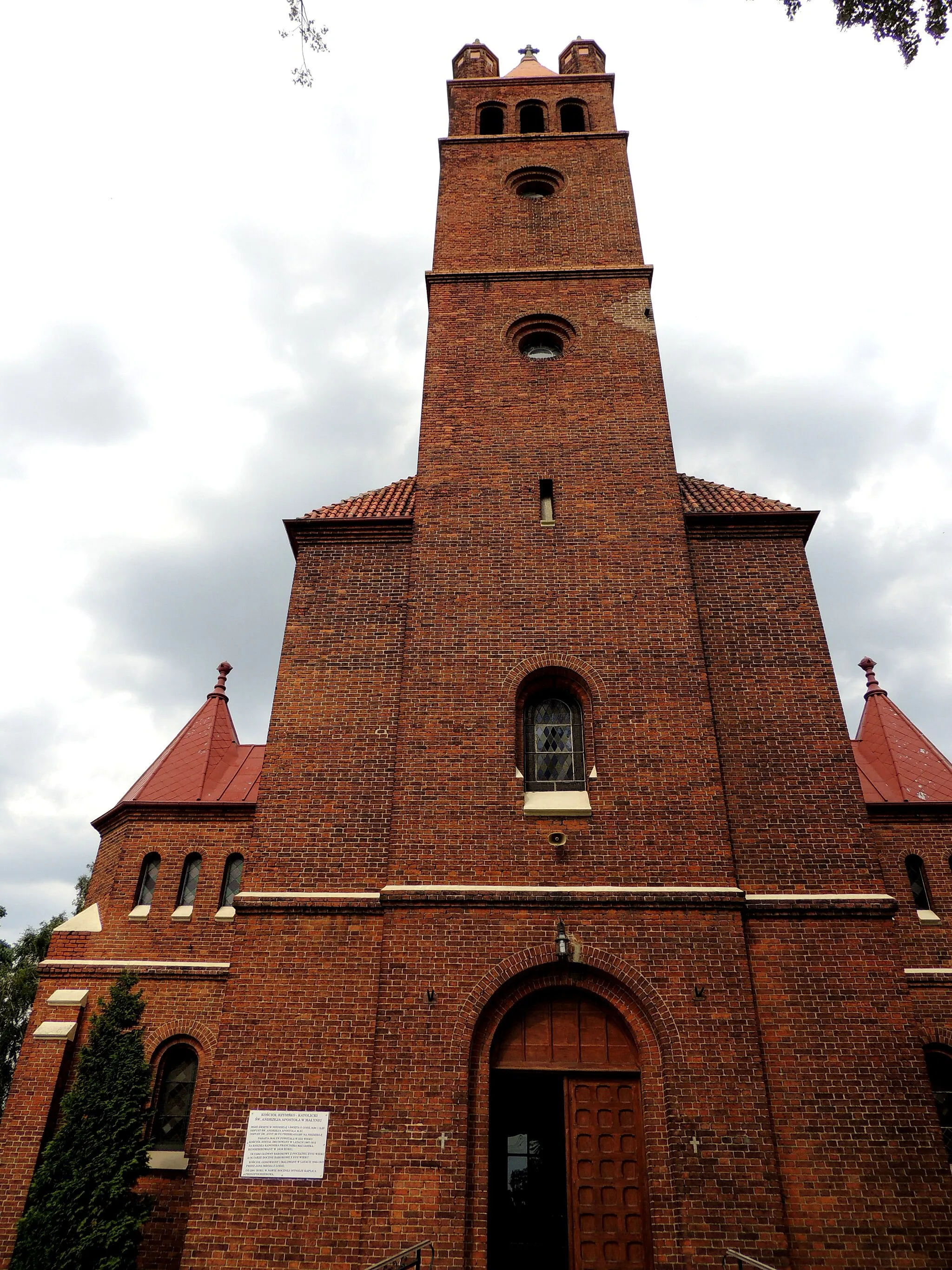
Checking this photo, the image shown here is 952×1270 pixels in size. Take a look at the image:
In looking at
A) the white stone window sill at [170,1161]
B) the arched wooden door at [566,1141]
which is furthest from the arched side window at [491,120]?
the white stone window sill at [170,1161]

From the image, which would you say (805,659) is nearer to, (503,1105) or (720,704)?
(720,704)

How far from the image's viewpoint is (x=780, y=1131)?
8.12 metres

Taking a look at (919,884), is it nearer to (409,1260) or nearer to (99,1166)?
(409,1260)

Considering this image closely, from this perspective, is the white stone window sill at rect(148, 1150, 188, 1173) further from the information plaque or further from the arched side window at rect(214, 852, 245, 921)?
the information plaque

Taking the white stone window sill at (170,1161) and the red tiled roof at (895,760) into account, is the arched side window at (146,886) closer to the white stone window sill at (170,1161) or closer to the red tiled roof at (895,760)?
the white stone window sill at (170,1161)

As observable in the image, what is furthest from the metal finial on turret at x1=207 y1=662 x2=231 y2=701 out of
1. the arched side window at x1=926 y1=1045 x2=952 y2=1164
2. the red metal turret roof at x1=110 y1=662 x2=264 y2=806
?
the arched side window at x1=926 y1=1045 x2=952 y2=1164

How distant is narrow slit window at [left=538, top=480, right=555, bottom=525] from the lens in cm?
1163

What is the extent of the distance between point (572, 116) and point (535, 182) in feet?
10.6

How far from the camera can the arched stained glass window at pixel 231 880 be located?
51.4 ft

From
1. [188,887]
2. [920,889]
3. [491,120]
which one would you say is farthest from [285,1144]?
[491,120]

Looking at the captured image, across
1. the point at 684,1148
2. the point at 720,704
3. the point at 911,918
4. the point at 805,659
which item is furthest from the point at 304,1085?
the point at 911,918

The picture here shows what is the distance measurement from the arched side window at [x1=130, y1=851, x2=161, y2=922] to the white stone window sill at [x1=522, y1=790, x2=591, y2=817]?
917 cm

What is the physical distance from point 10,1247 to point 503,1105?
9.06 metres

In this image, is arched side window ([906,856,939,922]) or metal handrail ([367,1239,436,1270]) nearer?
metal handrail ([367,1239,436,1270])
